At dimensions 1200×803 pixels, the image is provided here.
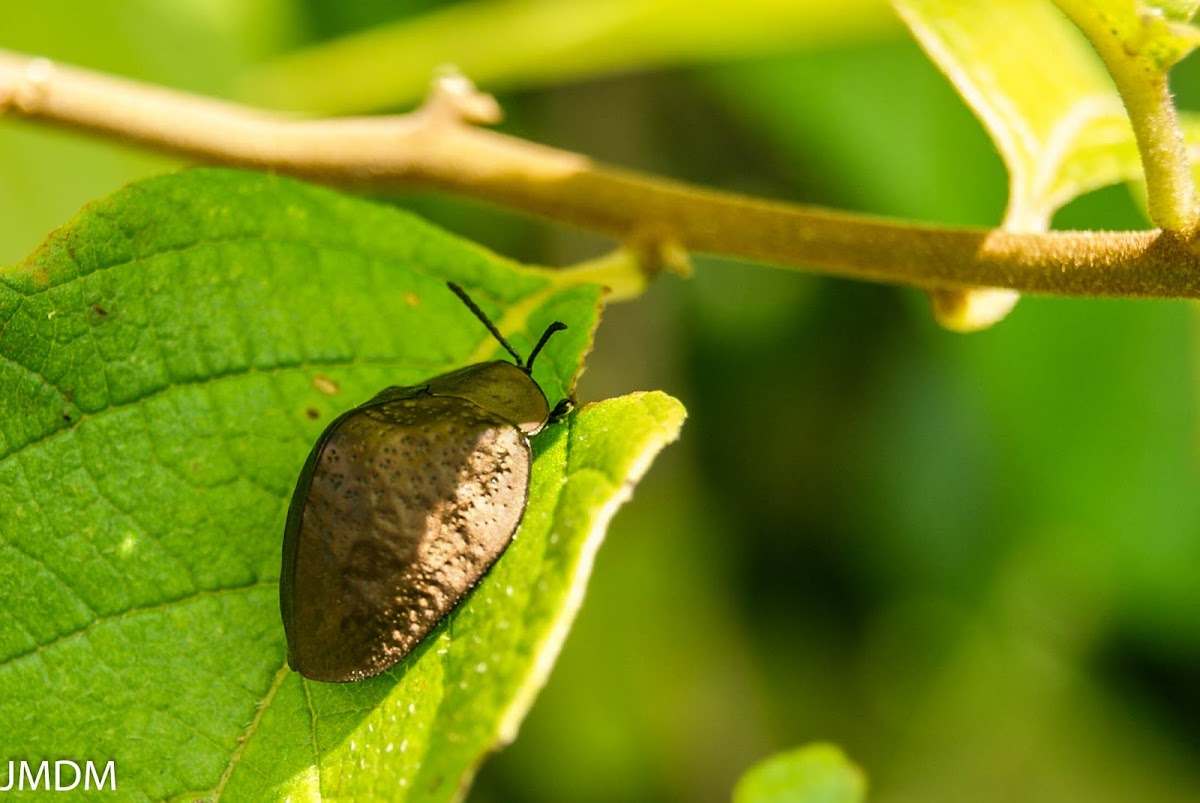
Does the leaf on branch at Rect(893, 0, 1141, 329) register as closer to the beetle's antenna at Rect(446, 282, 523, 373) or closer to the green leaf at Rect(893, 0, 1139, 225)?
the green leaf at Rect(893, 0, 1139, 225)

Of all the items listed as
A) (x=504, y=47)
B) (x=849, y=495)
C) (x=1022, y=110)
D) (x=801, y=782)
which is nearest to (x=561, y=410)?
(x=801, y=782)

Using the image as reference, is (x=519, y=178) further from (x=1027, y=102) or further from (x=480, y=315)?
(x=1027, y=102)

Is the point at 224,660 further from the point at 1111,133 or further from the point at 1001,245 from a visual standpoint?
the point at 1111,133

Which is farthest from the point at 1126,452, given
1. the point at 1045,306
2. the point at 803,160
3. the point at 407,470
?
the point at 407,470

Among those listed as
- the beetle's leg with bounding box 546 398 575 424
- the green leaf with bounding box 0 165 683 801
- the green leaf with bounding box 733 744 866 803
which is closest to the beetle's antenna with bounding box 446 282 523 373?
the green leaf with bounding box 0 165 683 801

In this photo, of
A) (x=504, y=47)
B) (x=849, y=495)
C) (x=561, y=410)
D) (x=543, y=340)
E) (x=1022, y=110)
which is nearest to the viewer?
(x=561, y=410)

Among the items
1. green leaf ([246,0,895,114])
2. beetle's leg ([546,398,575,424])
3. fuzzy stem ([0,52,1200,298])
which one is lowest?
green leaf ([246,0,895,114])

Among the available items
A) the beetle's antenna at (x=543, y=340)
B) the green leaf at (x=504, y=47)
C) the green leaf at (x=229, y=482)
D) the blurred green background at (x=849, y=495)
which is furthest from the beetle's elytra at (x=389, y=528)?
the blurred green background at (x=849, y=495)
